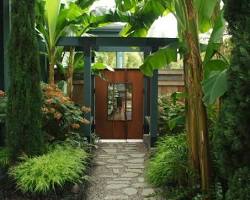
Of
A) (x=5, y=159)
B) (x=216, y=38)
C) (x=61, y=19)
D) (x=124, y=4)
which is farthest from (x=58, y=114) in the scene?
(x=216, y=38)

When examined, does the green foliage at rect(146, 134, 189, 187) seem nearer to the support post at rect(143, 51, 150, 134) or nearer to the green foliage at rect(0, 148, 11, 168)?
the green foliage at rect(0, 148, 11, 168)

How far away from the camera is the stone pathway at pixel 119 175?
20.6 ft

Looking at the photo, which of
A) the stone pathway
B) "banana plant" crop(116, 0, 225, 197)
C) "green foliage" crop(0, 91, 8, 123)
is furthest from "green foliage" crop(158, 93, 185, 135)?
"green foliage" crop(0, 91, 8, 123)

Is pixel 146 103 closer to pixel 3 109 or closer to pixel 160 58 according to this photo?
pixel 3 109

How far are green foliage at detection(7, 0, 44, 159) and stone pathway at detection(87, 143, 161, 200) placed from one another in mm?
1244

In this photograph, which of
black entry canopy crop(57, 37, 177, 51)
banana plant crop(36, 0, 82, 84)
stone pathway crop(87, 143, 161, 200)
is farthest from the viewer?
black entry canopy crop(57, 37, 177, 51)

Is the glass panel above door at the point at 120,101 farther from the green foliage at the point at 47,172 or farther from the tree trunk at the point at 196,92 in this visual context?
the tree trunk at the point at 196,92

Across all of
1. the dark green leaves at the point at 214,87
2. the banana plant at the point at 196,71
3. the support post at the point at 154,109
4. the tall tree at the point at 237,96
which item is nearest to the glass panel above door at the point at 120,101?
the support post at the point at 154,109

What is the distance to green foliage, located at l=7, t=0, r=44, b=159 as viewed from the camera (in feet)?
20.8

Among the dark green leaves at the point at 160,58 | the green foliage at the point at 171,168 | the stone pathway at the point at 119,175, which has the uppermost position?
the dark green leaves at the point at 160,58

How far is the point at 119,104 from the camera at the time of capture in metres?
12.4

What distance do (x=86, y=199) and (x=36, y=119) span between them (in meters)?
1.45

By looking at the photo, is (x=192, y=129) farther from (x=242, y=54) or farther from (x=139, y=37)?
(x=139, y=37)

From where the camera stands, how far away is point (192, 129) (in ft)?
18.3
